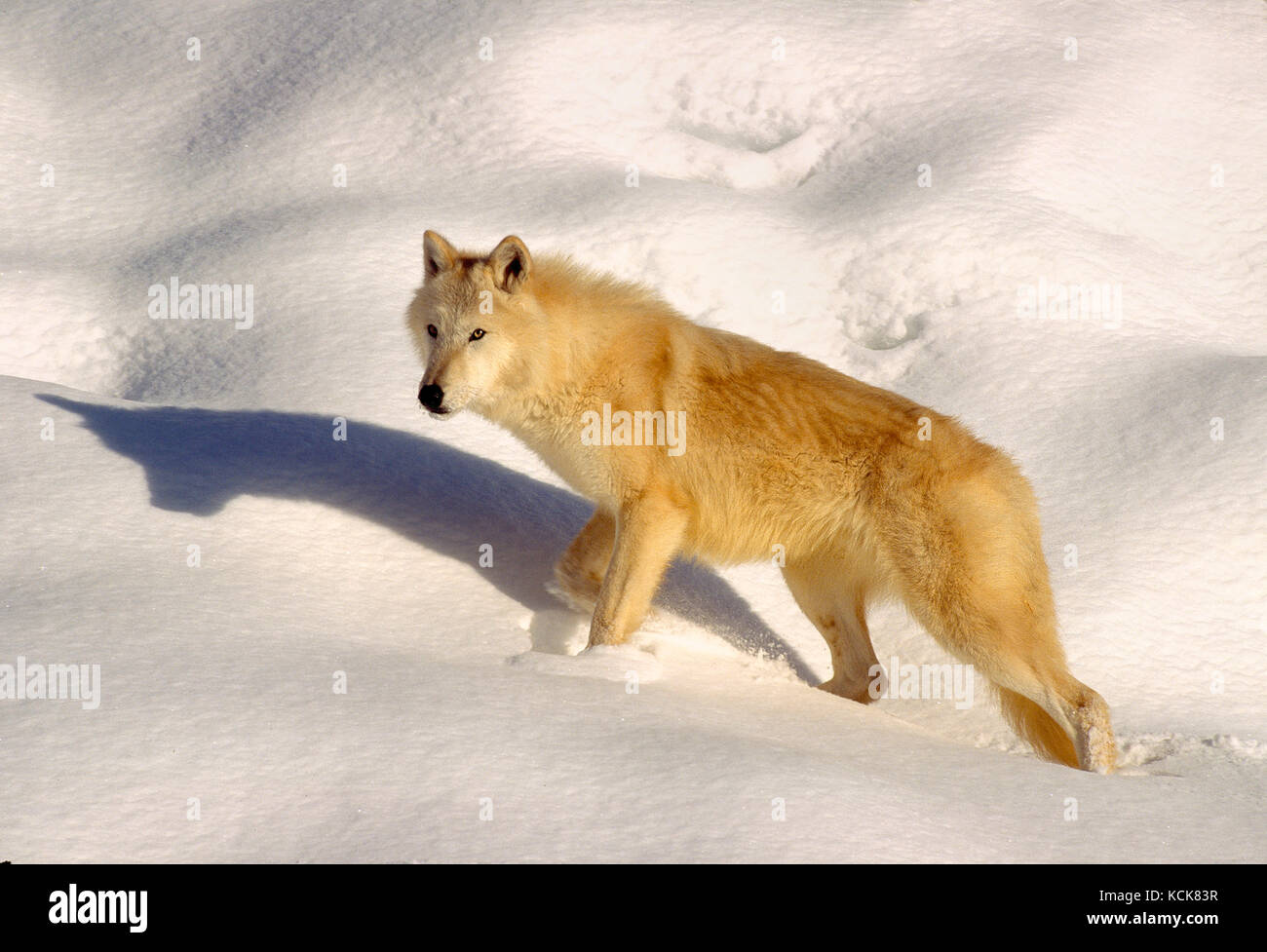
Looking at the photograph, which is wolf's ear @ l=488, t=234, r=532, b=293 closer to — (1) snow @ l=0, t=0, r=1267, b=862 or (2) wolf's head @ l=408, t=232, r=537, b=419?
(2) wolf's head @ l=408, t=232, r=537, b=419

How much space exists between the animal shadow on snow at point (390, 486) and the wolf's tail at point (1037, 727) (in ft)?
3.92

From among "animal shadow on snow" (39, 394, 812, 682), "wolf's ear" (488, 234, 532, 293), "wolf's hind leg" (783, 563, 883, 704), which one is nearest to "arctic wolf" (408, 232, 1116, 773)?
"wolf's ear" (488, 234, 532, 293)

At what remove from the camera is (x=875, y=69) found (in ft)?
35.3

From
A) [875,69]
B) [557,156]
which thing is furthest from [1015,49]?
[557,156]

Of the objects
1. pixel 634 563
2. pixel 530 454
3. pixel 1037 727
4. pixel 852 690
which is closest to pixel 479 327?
pixel 634 563

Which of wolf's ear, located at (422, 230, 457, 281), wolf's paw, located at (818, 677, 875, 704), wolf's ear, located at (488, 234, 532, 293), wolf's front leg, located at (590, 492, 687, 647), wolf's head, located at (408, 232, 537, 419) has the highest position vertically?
wolf's ear, located at (422, 230, 457, 281)

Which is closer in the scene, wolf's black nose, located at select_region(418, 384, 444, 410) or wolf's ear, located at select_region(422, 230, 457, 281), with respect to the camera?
wolf's black nose, located at select_region(418, 384, 444, 410)

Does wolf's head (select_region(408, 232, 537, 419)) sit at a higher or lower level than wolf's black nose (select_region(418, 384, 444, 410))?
higher

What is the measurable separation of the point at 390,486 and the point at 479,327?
4.49 ft

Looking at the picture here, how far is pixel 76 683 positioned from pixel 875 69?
9073 mm

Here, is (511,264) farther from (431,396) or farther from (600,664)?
(600,664)

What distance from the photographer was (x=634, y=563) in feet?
17.3

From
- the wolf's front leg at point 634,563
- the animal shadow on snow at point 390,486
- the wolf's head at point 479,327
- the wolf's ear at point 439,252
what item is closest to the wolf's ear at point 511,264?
the wolf's head at point 479,327

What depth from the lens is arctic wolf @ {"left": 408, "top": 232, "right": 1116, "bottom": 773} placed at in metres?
5.02
